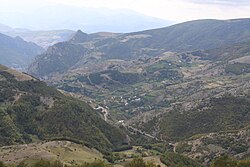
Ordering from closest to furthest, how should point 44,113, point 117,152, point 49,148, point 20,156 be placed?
point 20,156
point 49,148
point 117,152
point 44,113

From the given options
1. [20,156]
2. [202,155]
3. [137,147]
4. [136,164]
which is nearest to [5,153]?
[20,156]

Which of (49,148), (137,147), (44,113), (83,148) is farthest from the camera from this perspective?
(44,113)

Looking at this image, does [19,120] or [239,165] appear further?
[19,120]

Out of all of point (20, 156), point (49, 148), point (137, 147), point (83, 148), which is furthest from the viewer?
point (137, 147)

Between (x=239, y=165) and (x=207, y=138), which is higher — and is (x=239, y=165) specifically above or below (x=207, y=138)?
above

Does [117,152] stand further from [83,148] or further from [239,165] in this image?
[239,165]

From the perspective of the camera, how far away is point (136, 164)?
10544 centimetres

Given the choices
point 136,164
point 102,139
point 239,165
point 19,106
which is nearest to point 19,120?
point 19,106

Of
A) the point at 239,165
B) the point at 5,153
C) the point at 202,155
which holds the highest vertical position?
the point at 239,165

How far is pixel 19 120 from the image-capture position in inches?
7470

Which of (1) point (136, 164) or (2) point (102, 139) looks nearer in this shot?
(1) point (136, 164)

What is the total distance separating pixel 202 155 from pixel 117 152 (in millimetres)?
36665

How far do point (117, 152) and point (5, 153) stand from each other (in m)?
52.6

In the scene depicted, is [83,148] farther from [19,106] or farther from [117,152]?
[19,106]
